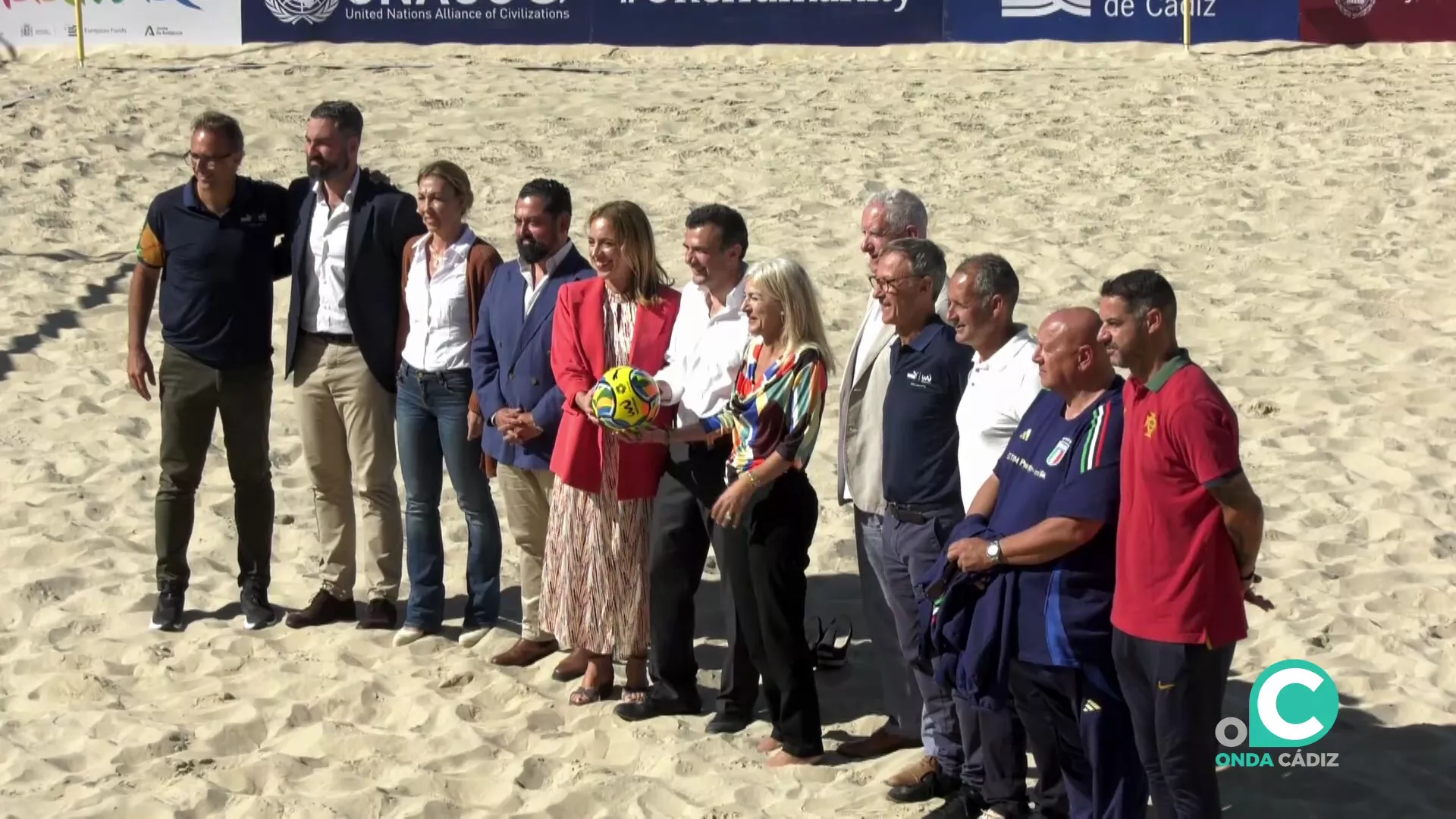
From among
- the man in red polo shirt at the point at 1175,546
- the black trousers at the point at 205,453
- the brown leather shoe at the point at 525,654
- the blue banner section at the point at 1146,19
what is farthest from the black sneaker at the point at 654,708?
the blue banner section at the point at 1146,19

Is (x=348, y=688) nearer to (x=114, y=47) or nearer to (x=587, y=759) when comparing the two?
(x=587, y=759)

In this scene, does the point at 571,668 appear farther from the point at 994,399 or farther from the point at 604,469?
the point at 994,399

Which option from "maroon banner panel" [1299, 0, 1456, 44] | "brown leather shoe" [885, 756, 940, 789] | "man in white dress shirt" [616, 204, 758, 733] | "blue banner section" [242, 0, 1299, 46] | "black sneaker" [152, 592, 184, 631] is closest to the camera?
"brown leather shoe" [885, 756, 940, 789]

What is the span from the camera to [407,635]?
18.6 feet

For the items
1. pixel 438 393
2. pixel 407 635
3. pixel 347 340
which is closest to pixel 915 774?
pixel 407 635

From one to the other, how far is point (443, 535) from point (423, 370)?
1.36m

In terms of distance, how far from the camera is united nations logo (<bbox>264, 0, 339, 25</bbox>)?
1452 centimetres

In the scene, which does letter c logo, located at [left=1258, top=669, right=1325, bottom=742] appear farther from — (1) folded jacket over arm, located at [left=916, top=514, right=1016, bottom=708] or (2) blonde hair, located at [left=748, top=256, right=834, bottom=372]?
(2) blonde hair, located at [left=748, top=256, right=834, bottom=372]

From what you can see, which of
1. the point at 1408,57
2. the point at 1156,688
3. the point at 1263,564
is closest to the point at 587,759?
the point at 1156,688

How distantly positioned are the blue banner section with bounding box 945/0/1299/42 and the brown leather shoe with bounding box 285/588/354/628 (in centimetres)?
1011

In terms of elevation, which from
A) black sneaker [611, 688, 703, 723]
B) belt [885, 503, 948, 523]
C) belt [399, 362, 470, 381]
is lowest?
black sneaker [611, 688, 703, 723]

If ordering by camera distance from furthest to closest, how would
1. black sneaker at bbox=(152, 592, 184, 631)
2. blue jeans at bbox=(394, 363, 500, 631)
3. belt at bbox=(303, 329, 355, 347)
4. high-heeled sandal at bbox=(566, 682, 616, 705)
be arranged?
black sneaker at bbox=(152, 592, 184, 631)
belt at bbox=(303, 329, 355, 347)
blue jeans at bbox=(394, 363, 500, 631)
high-heeled sandal at bbox=(566, 682, 616, 705)
